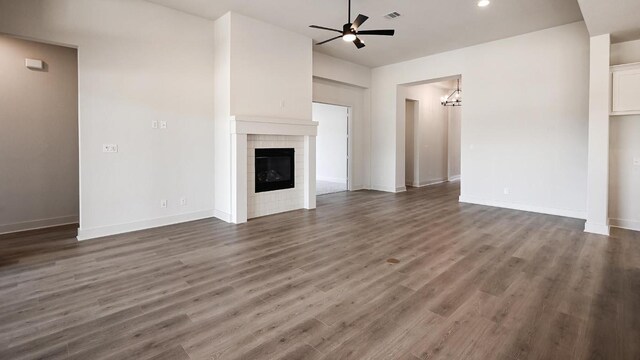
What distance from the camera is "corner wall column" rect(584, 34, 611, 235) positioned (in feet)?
14.1

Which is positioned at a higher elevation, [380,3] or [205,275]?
[380,3]

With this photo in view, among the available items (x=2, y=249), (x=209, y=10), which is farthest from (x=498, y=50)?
(x=2, y=249)

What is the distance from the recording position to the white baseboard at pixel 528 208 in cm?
543

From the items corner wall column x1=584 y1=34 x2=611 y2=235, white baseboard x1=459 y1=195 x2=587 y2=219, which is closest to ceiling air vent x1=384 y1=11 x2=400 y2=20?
corner wall column x1=584 y1=34 x2=611 y2=235

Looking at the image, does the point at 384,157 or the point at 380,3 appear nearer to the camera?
the point at 380,3

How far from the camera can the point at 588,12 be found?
3.69 m

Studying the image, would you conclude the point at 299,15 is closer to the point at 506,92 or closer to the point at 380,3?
the point at 380,3

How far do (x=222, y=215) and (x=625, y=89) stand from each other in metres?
6.05

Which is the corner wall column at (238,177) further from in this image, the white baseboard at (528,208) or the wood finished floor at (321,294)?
the white baseboard at (528,208)

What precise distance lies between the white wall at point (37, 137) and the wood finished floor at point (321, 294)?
1.91 ft

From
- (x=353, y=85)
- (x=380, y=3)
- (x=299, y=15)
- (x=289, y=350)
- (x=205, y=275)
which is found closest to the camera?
(x=289, y=350)

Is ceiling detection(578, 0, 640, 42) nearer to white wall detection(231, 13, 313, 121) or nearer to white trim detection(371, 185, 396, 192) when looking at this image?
white wall detection(231, 13, 313, 121)

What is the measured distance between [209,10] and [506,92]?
5.49 m

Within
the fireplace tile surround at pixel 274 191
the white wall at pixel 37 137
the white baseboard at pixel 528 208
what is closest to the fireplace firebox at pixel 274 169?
the fireplace tile surround at pixel 274 191
